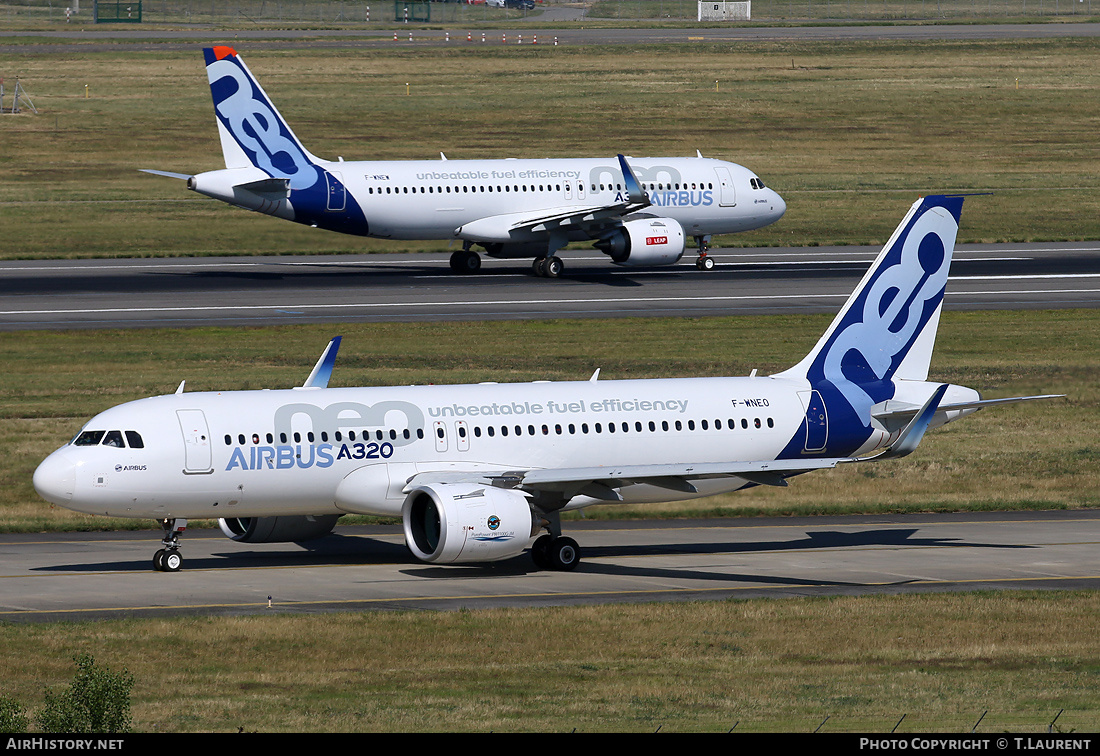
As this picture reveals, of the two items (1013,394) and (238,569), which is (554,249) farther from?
(238,569)

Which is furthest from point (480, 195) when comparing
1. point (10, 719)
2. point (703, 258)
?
point (10, 719)

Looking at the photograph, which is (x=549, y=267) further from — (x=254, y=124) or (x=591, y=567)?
(x=591, y=567)

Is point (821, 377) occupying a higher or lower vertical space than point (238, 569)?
higher

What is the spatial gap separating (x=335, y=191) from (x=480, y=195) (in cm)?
769

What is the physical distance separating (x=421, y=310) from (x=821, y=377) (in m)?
36.1

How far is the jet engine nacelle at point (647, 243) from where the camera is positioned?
87.0 m

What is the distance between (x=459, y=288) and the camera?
3361 inches

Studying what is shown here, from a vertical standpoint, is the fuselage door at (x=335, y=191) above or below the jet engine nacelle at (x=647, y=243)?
above

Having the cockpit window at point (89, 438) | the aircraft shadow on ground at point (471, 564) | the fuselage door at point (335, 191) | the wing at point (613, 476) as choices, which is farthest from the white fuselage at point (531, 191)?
the cockpit window at point (89, 438)

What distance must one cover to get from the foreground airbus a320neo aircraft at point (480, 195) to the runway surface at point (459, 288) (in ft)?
7.58

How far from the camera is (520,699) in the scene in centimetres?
2803

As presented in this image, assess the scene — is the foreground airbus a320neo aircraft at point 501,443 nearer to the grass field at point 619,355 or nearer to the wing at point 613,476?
the wing at point 613,476

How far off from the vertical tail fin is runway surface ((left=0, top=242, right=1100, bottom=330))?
31.2 m
